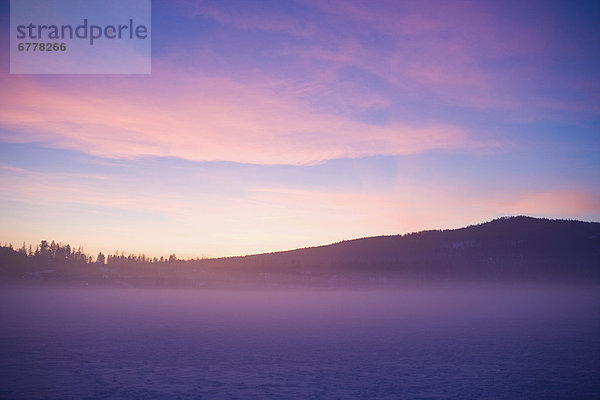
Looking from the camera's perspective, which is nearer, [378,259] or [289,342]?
[289,342]

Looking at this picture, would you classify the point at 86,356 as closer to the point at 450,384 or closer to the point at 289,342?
the point at 289,342

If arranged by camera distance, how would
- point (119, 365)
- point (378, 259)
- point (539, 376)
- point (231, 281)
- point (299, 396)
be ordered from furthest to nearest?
point (378, 259)
point (231, 281)
point (119, 365)
point (539, 376)
point (299, 396)

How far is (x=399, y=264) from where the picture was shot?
15075 cm

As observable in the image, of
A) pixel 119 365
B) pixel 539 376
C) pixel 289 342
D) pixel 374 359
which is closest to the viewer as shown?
pixel 539 376

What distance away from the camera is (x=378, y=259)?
156 m

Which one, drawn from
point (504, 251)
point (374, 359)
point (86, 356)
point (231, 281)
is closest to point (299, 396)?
point (374, 359)

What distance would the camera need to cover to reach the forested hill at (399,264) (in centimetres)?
14138

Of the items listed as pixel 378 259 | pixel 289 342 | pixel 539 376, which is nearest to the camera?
pixel 539 376

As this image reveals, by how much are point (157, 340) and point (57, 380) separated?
1113 centimetres

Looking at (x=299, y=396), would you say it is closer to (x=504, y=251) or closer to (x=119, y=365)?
(x=119, y=365)

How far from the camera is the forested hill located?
464 ft

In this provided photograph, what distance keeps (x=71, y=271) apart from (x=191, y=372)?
14482cm

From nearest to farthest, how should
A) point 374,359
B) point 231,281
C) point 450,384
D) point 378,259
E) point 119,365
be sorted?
point 450,384 → point 119,365 → point 374,359 → point 231,281 → point 378,259

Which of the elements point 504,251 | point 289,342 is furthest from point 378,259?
point 289,342
